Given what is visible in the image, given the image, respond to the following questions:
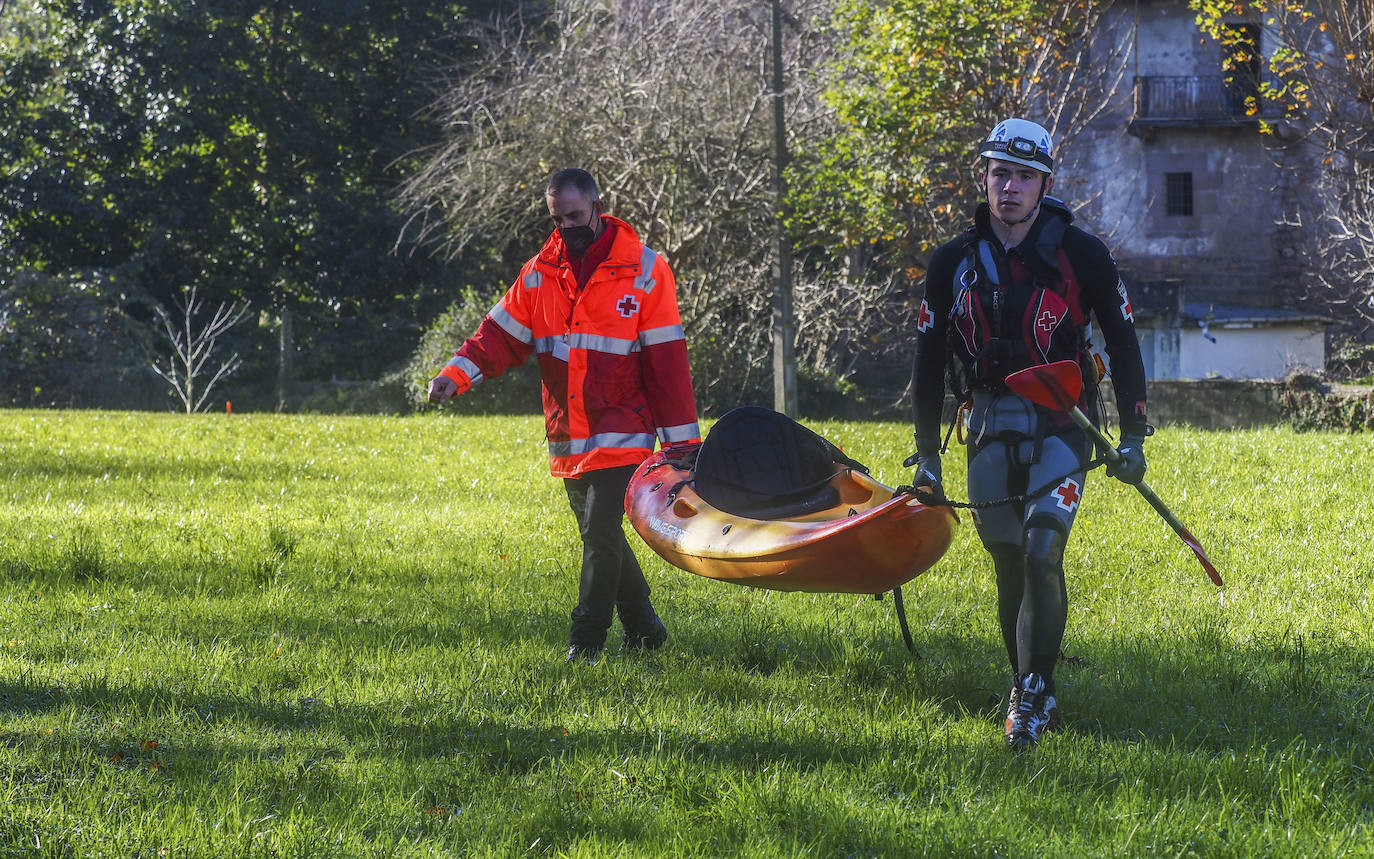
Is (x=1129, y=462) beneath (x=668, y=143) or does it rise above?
beneath

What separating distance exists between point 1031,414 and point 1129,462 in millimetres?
370

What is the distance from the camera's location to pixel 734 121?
22.1m

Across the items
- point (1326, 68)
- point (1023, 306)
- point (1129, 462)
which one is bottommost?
point (1129, 462)

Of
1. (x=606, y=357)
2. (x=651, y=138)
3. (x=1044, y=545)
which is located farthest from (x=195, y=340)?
(x=1044, y=545)

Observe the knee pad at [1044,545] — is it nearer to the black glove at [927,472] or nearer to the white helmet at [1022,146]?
the black glove at [927,472]

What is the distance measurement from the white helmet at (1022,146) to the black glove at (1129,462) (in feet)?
3.26

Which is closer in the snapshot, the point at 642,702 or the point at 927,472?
the point at 927,472

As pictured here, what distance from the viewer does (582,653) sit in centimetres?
582

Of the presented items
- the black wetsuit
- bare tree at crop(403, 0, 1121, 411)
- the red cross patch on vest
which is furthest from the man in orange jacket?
bare tree at crop(403, 0, 1121, 411)

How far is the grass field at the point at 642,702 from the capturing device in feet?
12.6

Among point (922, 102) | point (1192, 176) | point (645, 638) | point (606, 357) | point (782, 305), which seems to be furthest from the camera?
point (1192, 176)

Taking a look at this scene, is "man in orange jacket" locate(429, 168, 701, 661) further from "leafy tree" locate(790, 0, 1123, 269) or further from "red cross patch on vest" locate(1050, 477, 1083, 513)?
"leafy tree" locate(790, 0, 1123, 269)

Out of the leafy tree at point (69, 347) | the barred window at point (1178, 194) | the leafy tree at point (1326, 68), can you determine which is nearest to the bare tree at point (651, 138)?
the leafy tree at point (1326, 68)

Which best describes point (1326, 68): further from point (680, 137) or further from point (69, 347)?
point (69, 347)
